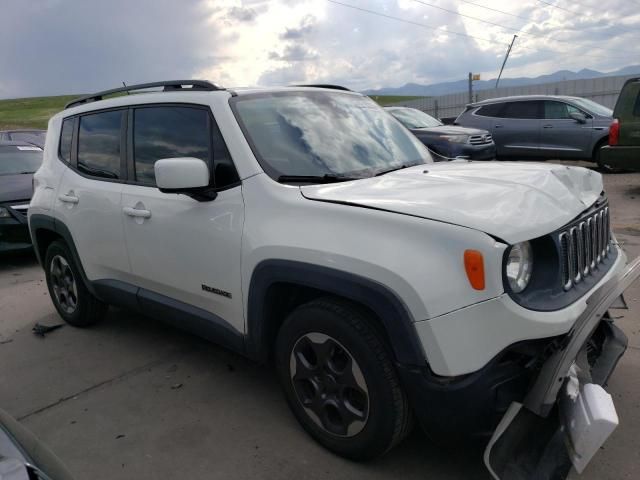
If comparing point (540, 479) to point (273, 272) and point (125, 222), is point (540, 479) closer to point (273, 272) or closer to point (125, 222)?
point (273, 272)

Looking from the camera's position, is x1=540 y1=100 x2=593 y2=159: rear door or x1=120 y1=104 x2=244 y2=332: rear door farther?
x1=540 y1=100 x2=593 y2=159: rear door

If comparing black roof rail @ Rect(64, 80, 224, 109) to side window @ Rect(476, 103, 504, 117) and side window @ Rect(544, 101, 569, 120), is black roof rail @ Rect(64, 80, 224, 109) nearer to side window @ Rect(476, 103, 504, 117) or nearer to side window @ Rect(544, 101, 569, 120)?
side window @ Rect(544, 101, 569, 120)

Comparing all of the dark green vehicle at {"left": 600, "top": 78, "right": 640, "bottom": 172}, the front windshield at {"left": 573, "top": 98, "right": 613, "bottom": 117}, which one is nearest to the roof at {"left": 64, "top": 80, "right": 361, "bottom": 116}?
the dark green vehicle at {"left": 600, "top": 78, "right": 640, "bottom": 172}

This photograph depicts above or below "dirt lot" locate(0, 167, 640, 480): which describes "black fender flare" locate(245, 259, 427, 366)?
above

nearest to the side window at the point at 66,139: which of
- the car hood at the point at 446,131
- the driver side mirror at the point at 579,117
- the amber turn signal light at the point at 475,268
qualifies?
the amber turn signal light at the point at 475,268

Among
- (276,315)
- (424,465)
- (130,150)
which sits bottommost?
(424,465)

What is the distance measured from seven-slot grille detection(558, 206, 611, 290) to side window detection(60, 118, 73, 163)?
3.75 metres

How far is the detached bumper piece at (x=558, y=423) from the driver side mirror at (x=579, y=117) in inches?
406

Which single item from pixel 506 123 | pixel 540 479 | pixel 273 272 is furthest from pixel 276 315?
pixel 506 123

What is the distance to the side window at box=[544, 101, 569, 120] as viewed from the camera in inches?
464

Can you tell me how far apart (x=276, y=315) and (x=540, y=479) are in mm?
1415

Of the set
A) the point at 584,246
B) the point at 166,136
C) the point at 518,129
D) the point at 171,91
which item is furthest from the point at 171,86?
the point at 518,129

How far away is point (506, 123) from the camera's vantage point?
12656 millimetres

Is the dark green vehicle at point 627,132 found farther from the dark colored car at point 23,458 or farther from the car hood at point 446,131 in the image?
Result: the dark colored car at point 23,458
